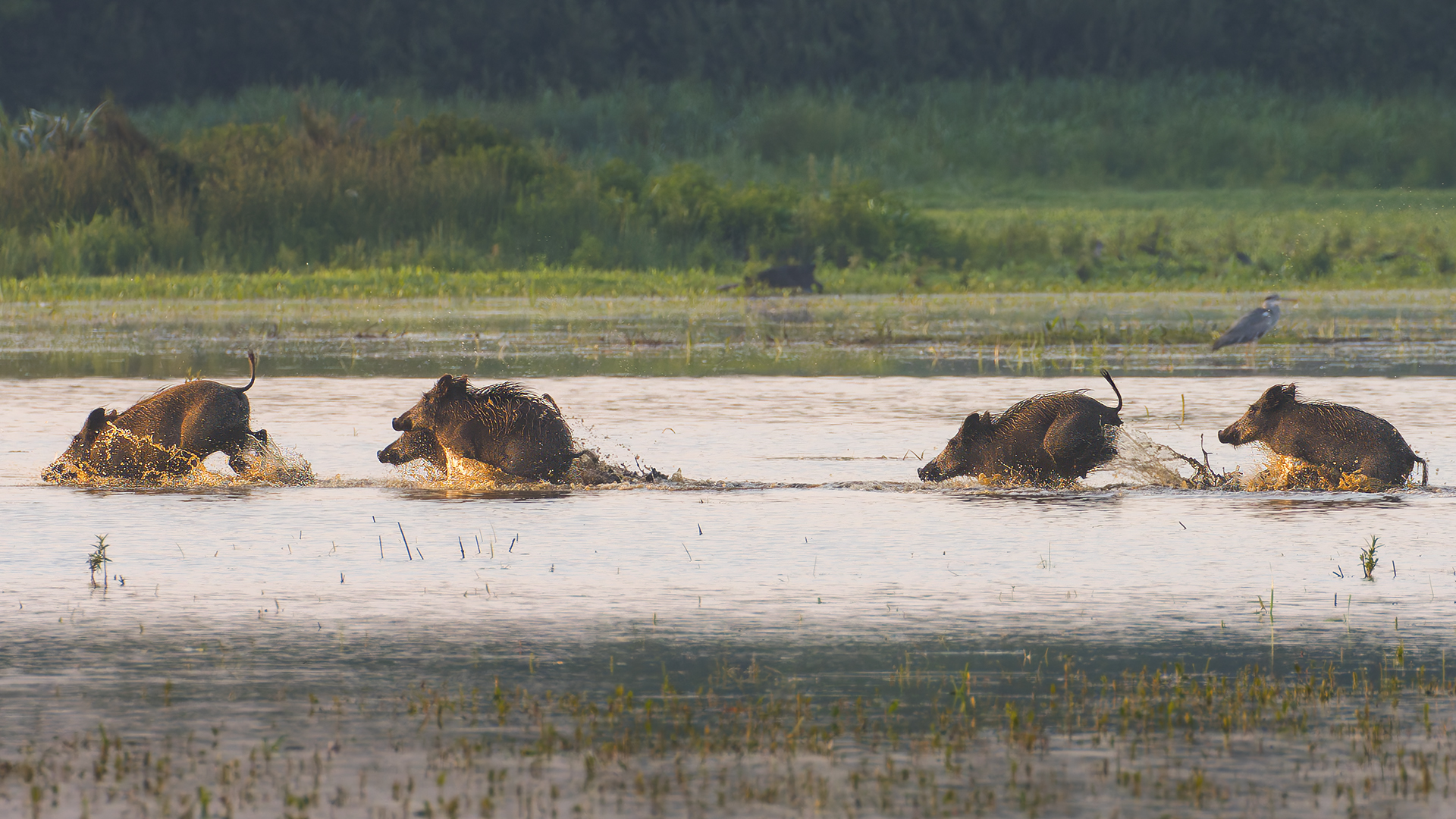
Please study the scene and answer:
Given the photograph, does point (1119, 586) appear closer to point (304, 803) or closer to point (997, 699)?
point (997, 699)

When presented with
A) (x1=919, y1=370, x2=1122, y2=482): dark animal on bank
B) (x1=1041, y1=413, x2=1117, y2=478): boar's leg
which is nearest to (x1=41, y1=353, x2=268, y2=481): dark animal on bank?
(x1=919, y1=370, x2=1122, y2=482): dark animal on bank

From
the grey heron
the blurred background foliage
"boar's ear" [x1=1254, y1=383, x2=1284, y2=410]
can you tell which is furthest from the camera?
the blurred background foliage

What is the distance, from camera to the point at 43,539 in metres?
10.6

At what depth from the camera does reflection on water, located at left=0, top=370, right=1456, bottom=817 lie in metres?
6.23

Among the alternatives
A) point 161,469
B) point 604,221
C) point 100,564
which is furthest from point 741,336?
point 100,564

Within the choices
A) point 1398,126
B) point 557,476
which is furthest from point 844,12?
point 557,476

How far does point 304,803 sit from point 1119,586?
4241 mm

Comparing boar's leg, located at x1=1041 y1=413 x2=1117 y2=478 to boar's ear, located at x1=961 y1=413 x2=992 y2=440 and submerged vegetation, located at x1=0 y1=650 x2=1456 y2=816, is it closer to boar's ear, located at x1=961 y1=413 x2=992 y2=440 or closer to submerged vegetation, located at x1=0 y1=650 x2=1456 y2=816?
boar's ear, located at x1=961 y1=413 x2=992 y2=440

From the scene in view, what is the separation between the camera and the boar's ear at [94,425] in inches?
508

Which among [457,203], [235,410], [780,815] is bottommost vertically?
[780,815]

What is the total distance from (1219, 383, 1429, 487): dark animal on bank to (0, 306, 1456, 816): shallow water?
0.23 metres

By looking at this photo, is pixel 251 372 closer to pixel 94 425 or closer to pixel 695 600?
pixel 94 425

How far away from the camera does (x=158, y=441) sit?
42.4 feet

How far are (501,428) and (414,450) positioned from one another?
0.55 m
